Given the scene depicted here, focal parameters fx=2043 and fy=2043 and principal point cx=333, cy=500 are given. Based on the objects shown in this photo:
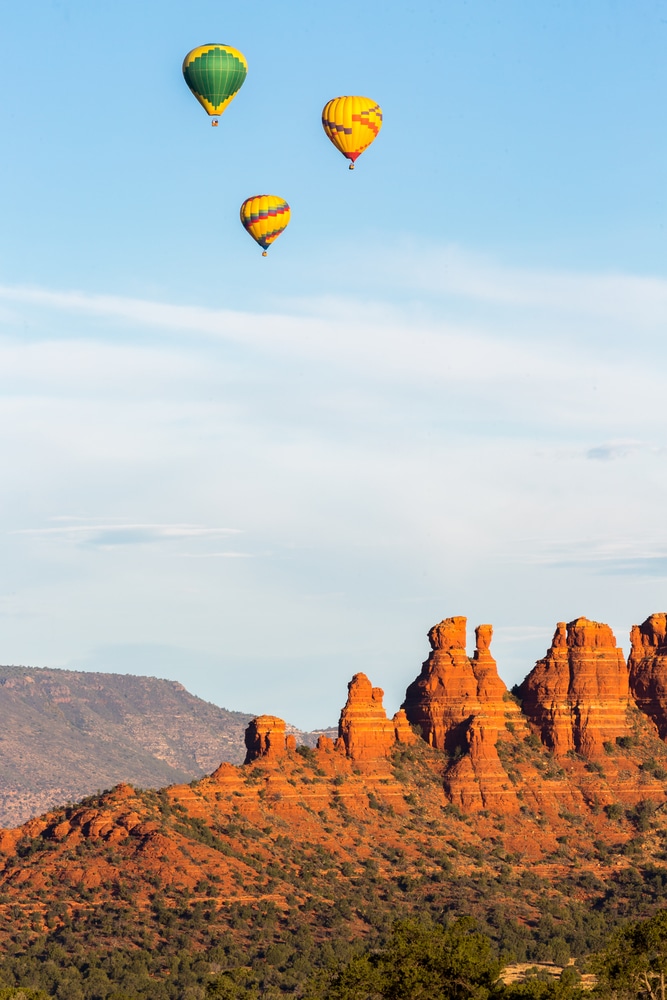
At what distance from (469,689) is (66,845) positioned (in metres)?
45.3

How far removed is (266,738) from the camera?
185 m

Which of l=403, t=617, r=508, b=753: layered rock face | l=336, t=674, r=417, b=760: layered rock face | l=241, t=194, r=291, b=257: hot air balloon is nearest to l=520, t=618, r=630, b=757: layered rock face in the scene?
l=403, t=617, r=508, b=753: layered rock face

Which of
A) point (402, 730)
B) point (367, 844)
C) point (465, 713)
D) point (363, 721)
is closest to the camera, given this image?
point (367, 844)

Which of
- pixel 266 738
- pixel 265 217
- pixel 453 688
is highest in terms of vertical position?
pixel 265 217

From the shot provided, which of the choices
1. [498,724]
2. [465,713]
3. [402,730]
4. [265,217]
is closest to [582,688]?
[498,724]

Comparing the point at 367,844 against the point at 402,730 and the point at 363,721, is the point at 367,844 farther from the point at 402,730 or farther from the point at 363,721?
the point at 402,730

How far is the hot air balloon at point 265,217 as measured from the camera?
155 m

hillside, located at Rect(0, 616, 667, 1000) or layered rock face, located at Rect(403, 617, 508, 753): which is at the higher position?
layered rock face, located at Rect(403, 617, 508, 753)

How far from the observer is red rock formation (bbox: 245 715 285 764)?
18488cm

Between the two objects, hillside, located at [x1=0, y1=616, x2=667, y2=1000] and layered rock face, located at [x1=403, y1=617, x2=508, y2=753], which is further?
layered rock face, located at [x1=403, y1=617, x2=508, y2=753]

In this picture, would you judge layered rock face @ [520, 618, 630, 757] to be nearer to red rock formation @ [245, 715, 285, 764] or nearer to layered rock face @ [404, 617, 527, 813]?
layered rock face @ [404, 617, 527, 813]

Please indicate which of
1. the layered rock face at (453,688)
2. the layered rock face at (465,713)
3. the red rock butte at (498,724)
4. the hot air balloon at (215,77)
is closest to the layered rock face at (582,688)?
the red rock butte at (498,724)

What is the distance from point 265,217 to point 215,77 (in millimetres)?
14738

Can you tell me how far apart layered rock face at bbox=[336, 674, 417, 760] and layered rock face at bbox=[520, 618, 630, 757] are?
17863 mm
